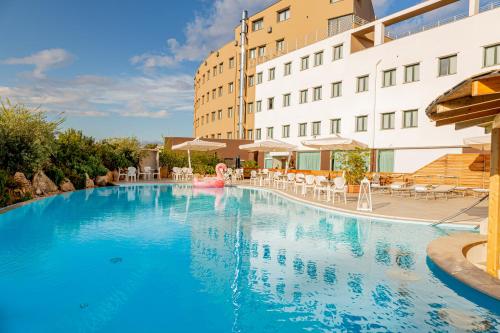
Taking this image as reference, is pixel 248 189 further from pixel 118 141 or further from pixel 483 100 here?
pixel 483 100

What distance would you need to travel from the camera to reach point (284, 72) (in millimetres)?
29969

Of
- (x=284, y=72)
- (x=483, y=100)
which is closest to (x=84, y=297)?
(x=483, y=100)

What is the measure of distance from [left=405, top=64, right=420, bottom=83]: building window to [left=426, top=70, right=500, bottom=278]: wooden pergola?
53.3 ft

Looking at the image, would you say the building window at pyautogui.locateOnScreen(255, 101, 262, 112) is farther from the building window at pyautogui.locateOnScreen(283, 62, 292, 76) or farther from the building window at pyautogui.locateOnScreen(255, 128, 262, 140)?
the building window at pyautogui.locateOnScreen(283, 62, 292, 76)

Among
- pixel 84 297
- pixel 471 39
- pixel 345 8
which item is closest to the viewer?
pixel 84 297

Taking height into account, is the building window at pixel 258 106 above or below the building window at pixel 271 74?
below

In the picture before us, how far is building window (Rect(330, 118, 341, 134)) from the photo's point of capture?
2470 cm

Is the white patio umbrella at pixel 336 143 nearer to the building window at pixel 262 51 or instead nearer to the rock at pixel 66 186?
the rock at pixel 66 186

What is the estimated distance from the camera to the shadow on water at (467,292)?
3.98m

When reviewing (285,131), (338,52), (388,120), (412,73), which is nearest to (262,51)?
(285,131)


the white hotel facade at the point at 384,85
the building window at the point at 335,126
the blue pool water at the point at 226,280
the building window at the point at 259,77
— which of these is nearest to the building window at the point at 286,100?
the white hotel facade at the point at 384,85

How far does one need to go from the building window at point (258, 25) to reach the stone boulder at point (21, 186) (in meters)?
29.6

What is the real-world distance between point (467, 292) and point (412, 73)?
18910mm

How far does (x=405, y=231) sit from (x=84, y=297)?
25.1ft
